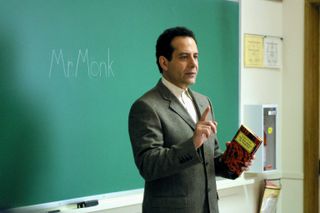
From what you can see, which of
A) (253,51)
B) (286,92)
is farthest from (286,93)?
(253,51)

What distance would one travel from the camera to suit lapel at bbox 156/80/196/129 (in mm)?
1898

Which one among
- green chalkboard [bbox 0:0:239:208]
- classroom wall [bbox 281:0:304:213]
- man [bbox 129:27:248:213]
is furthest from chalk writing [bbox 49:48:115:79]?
classroom wall [bbox 281:0:304:213]

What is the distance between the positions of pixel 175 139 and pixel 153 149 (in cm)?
14

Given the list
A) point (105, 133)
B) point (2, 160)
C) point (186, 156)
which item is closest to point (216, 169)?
point (186, 156)

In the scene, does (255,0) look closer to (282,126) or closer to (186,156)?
(282,126)

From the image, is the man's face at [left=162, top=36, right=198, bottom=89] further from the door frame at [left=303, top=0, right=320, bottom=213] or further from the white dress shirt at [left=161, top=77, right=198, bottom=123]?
the door frame at [left=303, top=0, right=320, bottom=213]

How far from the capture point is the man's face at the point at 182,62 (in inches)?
75.7

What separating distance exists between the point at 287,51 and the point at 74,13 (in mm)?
1833

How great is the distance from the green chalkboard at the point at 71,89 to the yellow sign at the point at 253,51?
62cm

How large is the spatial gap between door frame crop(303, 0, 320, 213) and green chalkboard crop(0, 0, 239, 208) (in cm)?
112

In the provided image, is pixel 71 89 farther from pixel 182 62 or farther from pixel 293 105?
pixel 293 105

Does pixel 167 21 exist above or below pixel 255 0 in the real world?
below

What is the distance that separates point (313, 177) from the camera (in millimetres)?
3445

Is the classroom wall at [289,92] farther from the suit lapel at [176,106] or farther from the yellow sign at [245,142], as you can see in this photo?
the suit lapel at [176,106]
